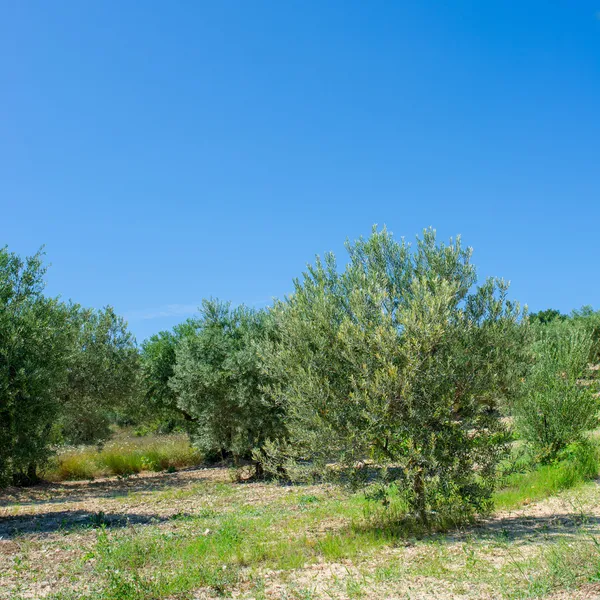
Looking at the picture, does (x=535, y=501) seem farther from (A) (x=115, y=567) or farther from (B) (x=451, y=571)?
(A) (x=115, y=567)

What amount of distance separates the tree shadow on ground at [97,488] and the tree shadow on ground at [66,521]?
413 centimetres

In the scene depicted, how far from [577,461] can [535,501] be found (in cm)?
390

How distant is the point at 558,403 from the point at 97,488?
17733 millimetres

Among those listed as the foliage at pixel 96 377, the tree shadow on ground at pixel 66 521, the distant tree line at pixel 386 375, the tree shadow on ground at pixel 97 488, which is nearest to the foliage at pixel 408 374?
the distant tree line at pixel 386 375

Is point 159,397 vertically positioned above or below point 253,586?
above

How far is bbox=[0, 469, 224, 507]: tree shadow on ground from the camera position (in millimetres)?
19484

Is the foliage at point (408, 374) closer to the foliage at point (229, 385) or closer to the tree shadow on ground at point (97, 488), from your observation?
the foliage at point (229, 385)

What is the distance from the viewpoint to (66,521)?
1354 centimetres

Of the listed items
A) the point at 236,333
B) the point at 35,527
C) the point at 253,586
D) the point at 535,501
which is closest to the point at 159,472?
the point at 236,333

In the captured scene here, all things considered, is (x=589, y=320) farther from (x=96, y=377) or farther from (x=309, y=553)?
(x=309, y=553)

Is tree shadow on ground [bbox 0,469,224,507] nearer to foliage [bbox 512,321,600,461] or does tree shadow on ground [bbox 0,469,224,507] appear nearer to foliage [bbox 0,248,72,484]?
foliage [bbox 0,248,72,484]

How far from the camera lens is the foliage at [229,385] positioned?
20.8 m

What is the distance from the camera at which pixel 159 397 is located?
3238 centimetres

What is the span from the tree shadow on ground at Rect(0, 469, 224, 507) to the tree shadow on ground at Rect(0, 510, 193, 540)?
4.13m
